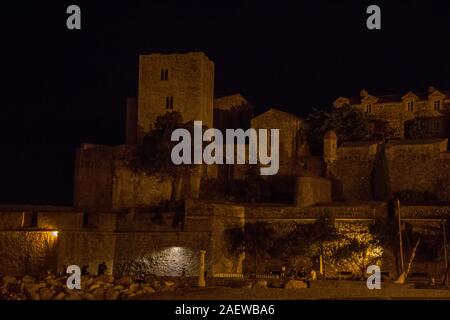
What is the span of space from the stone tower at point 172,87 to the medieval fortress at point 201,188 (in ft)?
0.18

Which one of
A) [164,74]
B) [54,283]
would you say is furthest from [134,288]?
[164,74]

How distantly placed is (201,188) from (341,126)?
28.5 ft

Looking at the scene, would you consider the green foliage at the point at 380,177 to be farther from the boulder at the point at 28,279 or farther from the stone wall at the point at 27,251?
the boulder at the point at 28,279

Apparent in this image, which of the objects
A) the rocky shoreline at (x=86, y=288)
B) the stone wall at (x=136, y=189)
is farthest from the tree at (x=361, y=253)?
the stone wall at (x=136, y=189)

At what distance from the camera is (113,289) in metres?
32.2

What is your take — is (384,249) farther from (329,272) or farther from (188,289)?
(188,289)

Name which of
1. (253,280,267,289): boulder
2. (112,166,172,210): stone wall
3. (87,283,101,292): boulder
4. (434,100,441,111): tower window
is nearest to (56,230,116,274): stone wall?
(87,283,101,292): boulder

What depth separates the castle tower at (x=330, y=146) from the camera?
48.2 meters

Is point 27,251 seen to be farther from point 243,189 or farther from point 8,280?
point 243,189

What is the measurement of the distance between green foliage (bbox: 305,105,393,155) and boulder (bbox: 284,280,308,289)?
20.6 meters

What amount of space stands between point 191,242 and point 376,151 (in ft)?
41.5

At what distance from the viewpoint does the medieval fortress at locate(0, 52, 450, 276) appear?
4003 centimetres
